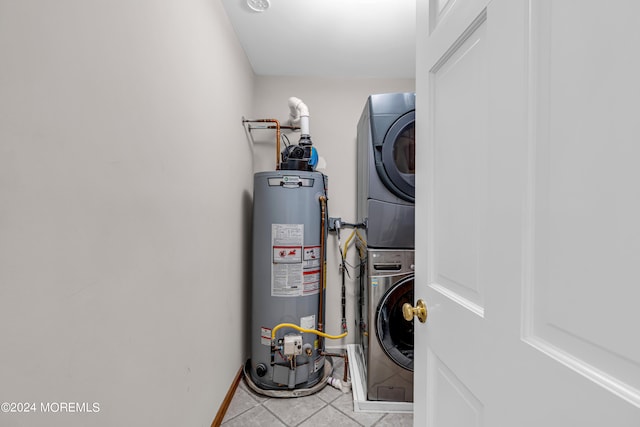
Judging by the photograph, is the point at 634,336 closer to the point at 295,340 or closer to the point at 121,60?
the point at 121,60

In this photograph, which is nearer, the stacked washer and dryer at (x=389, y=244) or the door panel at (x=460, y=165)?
the door panel at (x=460, y=165)

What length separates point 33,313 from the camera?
2.01 ft

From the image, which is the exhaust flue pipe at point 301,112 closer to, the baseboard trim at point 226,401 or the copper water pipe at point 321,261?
the copper water pipe at point 321,261

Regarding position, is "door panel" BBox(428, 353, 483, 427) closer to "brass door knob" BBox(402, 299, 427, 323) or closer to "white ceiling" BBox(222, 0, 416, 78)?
"brass door knob" BBox(402, 299, 427, 323)

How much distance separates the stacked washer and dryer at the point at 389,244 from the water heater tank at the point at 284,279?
0.40 metres

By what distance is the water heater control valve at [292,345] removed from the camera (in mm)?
1946

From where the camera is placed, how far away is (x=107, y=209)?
0.82 meters

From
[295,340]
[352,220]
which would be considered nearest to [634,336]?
[295,340]

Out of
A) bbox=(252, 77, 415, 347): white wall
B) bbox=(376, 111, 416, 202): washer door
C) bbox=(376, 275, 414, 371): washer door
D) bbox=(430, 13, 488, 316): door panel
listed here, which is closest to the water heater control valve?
bbox=(376, 275, 414, 371): washer door

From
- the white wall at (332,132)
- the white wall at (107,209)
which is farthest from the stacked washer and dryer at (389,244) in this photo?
the white wall at (107,209)

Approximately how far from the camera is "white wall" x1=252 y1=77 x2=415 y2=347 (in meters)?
2.65

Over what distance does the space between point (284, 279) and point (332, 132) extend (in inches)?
54.5

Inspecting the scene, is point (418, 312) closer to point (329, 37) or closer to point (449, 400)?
point (449, 400)

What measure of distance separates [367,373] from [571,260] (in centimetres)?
174
